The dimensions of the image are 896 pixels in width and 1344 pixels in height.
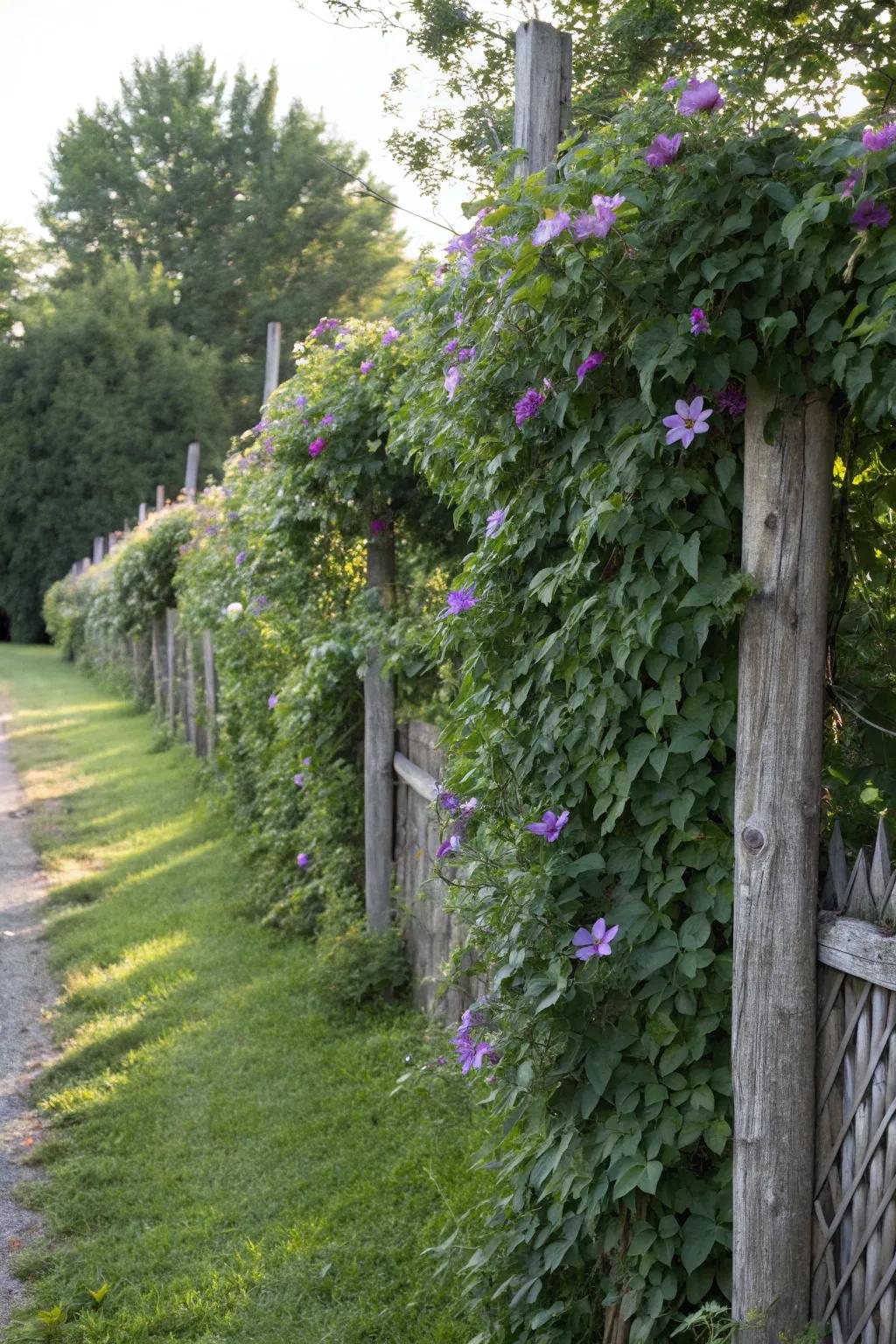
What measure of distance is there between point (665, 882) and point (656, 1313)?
2.90ft

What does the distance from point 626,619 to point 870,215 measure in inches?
35.5

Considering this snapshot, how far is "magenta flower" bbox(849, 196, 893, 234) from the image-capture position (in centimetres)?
212

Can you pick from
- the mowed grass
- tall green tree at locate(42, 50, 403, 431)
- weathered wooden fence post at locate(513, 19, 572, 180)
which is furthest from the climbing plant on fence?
tall green tree at locate(42, 50, 403, 431)

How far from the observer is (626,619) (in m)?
2.61

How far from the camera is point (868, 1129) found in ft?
7.48

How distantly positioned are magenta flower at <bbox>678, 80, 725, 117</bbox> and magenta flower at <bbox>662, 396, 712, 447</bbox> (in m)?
0.55

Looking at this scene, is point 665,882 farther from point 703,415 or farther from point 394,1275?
point 394,1275

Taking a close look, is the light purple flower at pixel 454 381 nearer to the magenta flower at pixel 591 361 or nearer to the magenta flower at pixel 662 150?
the magenta flower at pixel 591 361

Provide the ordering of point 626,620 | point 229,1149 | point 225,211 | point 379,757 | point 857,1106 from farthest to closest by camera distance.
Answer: point 225,211 → point 379,757 → point 229,1149 → point 626,620 → point 857,1106

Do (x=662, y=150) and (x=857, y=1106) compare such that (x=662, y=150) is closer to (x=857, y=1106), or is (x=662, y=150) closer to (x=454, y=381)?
(x=454, y=381)

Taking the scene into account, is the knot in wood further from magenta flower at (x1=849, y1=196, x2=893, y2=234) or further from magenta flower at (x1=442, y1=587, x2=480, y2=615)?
magenta flower at (x1=849, y1=196, x2=893, y2=234)

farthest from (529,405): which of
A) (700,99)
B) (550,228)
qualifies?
(700,99)

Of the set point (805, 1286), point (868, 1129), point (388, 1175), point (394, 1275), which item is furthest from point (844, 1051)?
point (388, 1175)

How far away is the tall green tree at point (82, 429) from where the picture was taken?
40.2 metres
